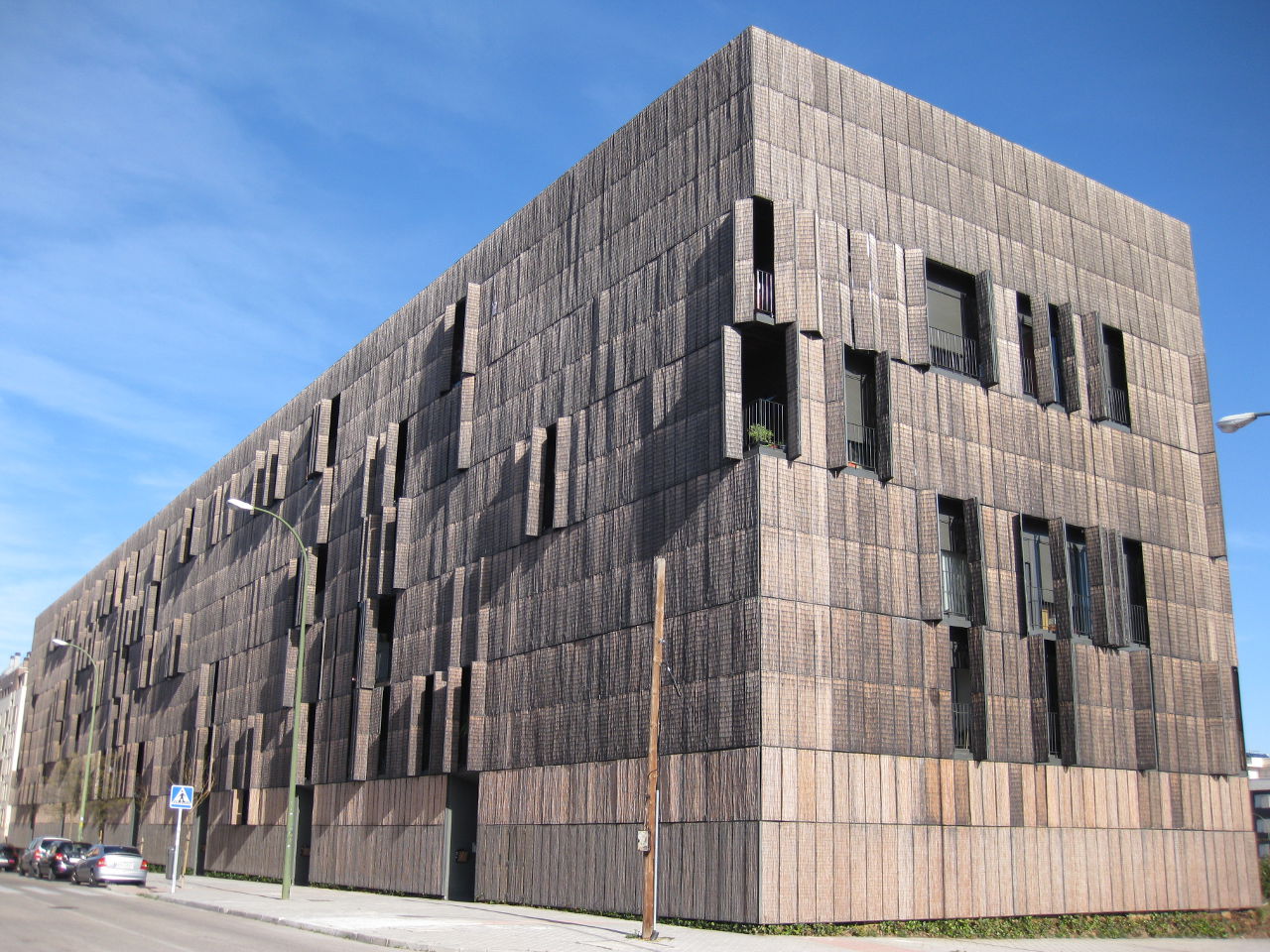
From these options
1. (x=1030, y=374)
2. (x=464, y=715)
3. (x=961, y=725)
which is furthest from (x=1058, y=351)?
(x=464, y=715)

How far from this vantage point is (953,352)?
98.4ft

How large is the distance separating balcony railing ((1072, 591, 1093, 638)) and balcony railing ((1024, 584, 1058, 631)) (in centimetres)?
57

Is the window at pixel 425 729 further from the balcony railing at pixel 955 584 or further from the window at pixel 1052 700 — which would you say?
the window at pixel 1052 700

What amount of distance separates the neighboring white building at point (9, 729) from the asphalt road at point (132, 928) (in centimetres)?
8225

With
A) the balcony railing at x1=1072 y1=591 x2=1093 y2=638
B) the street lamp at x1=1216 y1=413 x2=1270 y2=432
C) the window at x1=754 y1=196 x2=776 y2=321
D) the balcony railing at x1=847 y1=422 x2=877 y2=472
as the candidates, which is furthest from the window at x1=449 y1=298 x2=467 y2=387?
the street lamp at x1=1216 y1=413 x2=1270 y2=432

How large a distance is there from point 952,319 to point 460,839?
20.5 metres

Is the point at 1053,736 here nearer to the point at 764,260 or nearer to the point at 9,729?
the point at 764,260

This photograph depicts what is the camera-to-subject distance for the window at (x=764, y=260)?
26953 mm

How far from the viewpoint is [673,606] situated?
27078 mm

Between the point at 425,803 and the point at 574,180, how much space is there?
19.4 meters

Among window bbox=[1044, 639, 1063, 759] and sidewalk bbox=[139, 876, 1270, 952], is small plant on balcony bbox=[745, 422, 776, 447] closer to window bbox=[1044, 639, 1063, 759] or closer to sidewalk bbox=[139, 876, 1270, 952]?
window bbox=[1044, 639, 1063, 759]

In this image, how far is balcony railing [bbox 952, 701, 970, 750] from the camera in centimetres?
2702

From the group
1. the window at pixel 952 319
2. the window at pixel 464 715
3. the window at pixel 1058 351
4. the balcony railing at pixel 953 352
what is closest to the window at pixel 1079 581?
the window at pixel 1058 351

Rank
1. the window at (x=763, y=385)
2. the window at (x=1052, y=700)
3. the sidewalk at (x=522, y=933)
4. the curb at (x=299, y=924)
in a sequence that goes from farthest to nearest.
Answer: the window at (x=1052, y=700) < the window at (x=763, y=385) < the sidewalk at (x=522, y=933) < the curb at (x=299, y=924)
